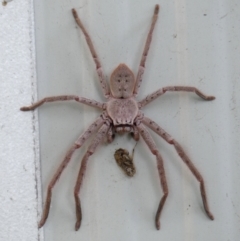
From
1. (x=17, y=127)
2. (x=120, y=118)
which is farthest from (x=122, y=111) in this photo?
(x=17, y=127)

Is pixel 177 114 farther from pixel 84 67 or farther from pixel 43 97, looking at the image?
pixel 43 97

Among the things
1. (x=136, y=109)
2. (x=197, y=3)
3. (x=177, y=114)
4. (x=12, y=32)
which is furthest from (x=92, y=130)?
(x=197, y=3)

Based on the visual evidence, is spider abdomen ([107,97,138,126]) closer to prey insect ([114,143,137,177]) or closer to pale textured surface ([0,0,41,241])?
prey insect ([114,143,137,177])

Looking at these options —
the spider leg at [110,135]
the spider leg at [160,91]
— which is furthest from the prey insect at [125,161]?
the spider leg at [160,91]

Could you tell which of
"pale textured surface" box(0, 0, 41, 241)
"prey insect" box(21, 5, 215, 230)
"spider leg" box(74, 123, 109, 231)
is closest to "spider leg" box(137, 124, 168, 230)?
"prey insect" box(21, 5, 215, 230)

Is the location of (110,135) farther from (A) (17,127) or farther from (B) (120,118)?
(A) (17,127)

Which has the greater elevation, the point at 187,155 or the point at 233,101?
the point at 233,101

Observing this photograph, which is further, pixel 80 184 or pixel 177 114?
pixel 177 114
